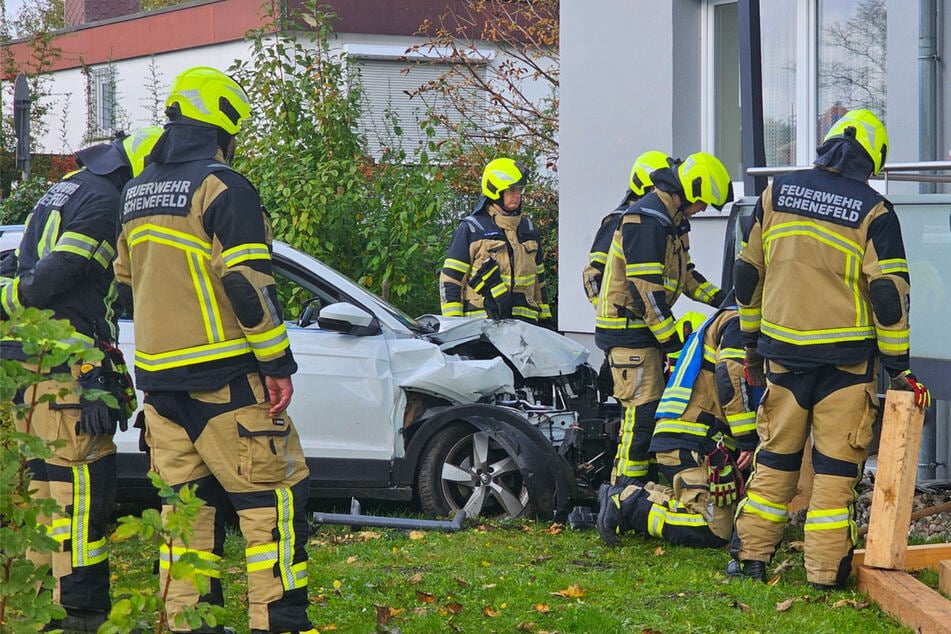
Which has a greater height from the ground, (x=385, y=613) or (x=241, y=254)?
(x=241, y=254)

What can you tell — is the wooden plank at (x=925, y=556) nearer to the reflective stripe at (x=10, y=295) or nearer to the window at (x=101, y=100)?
the reflective stripe at (x=10, y=295)

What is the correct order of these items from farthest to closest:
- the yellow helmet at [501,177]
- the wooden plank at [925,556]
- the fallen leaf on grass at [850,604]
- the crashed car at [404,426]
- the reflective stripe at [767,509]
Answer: the yellow helmet at [501,177] → the crashed car at [404,426] → the wooden plank at [925,556] → the reflective stripe at [767,509] → the fallen leaf on grass at [850,604]

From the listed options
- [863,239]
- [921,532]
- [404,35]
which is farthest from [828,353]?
[404,35]

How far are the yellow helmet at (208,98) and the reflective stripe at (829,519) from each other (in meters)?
2.98

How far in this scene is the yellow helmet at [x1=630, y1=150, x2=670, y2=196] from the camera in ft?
26.3

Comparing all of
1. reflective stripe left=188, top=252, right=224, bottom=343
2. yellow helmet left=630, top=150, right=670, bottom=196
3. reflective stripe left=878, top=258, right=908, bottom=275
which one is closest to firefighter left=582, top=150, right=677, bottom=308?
yellow helmet left=630, top=150, right=670, bottom=196

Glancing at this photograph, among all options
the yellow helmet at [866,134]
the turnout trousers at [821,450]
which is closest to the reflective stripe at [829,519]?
the turnout trousers at [821,450]

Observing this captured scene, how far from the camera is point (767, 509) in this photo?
229 inches

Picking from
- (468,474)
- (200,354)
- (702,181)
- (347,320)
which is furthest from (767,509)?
(200,354)

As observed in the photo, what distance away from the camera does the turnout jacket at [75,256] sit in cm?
505

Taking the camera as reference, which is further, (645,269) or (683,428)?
(645,269)

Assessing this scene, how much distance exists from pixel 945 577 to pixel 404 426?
3133 mm

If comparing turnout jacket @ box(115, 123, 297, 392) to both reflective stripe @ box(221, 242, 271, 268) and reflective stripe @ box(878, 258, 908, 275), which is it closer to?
Result: reflective stripe @ box(221, 242, 271, 268)

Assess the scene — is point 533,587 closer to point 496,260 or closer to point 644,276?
point 644,276
